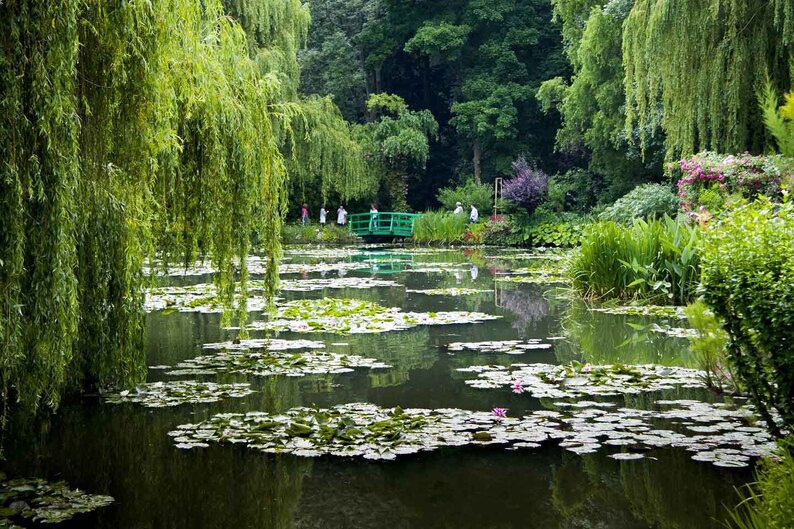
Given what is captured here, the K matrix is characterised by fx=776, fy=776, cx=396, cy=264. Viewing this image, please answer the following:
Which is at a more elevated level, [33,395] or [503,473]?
[33,395]

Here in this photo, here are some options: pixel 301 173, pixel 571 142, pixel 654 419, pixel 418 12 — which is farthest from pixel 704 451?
pixel 418 12

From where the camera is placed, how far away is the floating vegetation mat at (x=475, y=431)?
12.9ft

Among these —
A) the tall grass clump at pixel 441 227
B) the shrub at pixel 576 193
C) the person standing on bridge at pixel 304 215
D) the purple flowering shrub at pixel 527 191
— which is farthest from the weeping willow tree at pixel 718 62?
the person standing on bridge at pixel 304 215

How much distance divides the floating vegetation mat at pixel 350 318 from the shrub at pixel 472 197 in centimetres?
2065

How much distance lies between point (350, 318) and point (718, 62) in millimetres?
6832

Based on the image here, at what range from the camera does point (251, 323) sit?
8.37m

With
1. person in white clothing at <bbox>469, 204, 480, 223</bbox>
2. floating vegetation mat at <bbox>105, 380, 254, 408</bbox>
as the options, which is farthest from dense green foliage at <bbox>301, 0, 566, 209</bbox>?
floating vegetation mat at <bbox>105, 380, 254, 408</bbox>

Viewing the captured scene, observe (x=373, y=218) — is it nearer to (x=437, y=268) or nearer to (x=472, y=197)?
(x=472, y=197)

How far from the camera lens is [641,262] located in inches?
387

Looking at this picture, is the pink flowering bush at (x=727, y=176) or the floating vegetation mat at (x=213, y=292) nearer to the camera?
the floating vegetation mat at (x=213, y=292)

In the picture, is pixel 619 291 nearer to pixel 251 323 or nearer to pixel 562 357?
pixel 562 357

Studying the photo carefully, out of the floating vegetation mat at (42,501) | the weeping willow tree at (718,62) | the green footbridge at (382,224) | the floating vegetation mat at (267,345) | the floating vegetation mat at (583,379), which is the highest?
the weeping willow tree at (718,62)

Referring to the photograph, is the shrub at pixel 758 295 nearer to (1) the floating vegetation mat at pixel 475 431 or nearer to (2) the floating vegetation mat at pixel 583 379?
(1) the floating vegetation mat at pixel 475 431

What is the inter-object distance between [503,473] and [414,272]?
464 inches
